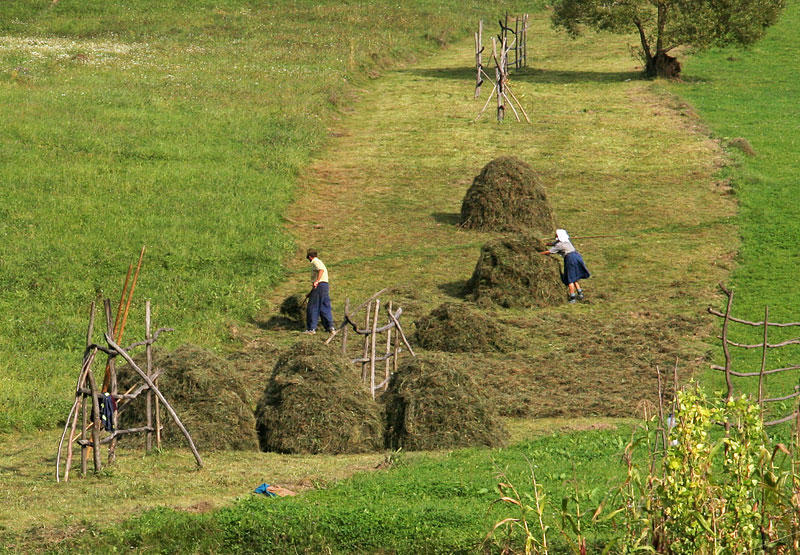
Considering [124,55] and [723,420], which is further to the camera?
[124,55]

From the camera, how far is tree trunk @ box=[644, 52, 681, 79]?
46469 millimetres

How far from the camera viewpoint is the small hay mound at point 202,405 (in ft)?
45.8

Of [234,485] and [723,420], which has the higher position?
[723,420]

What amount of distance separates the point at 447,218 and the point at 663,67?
21797mm

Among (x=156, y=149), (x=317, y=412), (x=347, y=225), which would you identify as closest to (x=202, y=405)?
(x=317, y=412)

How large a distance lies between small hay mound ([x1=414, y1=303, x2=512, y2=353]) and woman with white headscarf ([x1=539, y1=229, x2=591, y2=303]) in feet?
10.2

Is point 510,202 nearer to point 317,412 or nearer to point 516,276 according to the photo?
point 516,276

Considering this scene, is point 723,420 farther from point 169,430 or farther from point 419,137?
point 419,137

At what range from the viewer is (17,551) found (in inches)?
404

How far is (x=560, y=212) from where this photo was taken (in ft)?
97.1

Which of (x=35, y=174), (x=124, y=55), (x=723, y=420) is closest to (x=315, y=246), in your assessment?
(x=35, y=174)

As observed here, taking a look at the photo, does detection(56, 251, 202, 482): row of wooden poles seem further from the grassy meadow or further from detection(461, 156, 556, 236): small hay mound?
detection(461, 156, 556, 236): small hay mound

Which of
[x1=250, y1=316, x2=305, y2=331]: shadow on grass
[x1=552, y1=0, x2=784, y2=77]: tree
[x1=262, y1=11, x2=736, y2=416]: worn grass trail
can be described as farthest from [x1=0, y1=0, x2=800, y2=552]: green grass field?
[x1=552, y1=0, x2=784, y2=77]: tree

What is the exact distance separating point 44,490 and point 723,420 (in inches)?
293
